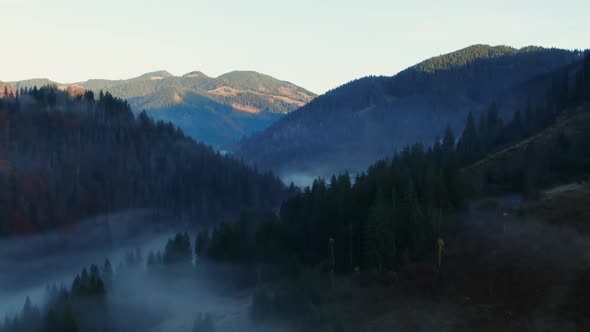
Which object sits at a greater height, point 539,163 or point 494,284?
point 539,163

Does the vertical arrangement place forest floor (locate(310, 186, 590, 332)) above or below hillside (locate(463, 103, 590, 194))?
below

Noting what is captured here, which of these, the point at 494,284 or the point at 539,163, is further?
the point at 539,163

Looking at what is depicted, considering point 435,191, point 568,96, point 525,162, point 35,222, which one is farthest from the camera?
point 35,222

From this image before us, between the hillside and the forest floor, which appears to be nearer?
the forest floor

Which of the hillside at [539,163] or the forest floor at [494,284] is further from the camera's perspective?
the hillside at [539,163]

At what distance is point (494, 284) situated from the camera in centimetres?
7312

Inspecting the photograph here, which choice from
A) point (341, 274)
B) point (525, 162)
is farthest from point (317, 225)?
point (525, 162)

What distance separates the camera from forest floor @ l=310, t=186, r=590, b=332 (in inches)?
2566

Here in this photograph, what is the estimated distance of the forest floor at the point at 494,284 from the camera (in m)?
65.2

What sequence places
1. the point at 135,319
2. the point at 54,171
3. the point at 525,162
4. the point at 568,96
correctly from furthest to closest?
the point at 54,171 < the point at 568,96 < the point at 525,162 < the point at 135,319

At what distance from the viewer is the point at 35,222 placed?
597 ft

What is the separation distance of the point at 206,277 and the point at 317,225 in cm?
2192

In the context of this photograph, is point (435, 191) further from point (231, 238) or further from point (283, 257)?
point (231, 238)

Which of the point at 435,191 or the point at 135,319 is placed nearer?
the point at 135,319
